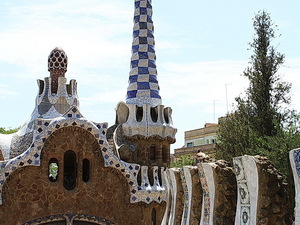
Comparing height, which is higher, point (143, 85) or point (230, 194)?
point (143, 85)

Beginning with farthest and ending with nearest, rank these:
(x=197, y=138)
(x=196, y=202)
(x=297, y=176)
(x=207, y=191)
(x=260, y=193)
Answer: (x=197, y=138) → (x=196, y=202) → (x=207, y=191) → (x=260, y=193) → (x=297, y=176)

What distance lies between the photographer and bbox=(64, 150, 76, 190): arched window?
41.7 feet

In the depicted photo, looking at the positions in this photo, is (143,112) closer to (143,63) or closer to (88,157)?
(143,63)

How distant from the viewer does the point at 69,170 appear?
1360cm

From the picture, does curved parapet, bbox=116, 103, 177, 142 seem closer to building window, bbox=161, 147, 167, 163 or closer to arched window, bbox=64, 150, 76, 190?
building window, bbox=161, 147, 167, 163

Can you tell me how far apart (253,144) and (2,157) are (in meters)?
6.17

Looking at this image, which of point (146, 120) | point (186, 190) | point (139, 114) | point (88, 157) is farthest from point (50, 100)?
point (186, 190)

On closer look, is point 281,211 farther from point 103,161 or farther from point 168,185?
point 103,161

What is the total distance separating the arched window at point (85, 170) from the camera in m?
12.8

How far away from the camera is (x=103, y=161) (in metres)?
12.7

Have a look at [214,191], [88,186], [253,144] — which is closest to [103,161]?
[88,186]

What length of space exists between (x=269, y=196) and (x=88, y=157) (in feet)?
25.7

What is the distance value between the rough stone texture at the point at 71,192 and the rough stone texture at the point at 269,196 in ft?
25.1

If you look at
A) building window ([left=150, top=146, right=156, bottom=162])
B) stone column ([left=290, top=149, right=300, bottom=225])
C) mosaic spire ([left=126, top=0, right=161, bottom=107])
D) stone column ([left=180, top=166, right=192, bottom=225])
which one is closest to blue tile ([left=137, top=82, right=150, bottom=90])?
mosaic spire ([left=126, top=0, right=161, bottom=107])
